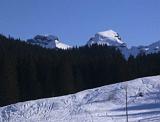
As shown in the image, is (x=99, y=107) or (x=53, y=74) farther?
(x=53, y=74)

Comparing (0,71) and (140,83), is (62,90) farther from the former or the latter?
(140,83)

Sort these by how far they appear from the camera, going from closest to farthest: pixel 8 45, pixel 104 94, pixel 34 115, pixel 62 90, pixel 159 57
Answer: pixel 34 115, pixel 104 94, pixel 62 90, pixel 159 57, pixel 8 45

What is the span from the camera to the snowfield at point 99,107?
3513 centimetres

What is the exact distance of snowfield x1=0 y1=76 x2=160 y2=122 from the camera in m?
35.1

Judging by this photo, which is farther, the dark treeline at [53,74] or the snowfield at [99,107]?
the dark treeline at [53,74]

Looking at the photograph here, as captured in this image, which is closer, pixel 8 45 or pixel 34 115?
pixel 34 115

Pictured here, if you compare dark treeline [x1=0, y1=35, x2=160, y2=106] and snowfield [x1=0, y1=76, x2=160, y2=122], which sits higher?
dark treeline [x1=0, y1=35, x2=160, y2=106]

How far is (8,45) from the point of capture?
180000mm

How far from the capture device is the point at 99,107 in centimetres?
4053

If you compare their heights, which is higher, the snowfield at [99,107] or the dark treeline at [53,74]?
the dark treeline at [53,74]

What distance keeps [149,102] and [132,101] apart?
1.43m

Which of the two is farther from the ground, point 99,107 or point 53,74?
point 53,74

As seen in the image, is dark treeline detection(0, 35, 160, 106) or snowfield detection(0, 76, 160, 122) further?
dark treeline detection(0, 35, 160, 106)

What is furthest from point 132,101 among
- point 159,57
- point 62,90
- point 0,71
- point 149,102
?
point 159,57
